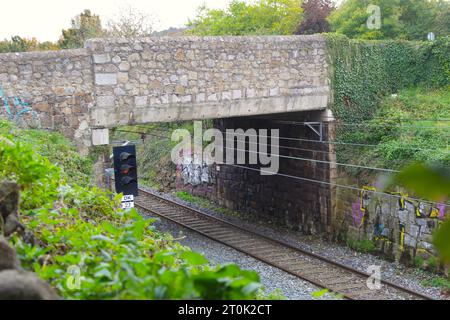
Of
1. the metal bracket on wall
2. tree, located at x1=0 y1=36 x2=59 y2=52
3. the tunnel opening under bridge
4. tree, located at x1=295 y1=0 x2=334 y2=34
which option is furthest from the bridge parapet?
tree, located at x1=0 y1=36 x2=59 y2=52

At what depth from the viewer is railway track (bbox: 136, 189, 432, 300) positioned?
11977 millimetres

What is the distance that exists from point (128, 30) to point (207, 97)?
1877 centimetres

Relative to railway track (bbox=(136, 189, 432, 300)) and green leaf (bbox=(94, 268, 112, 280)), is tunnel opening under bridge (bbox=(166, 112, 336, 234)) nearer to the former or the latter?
railway track (bbox=(136, 189, 432, 300))

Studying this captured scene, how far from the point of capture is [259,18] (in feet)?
105

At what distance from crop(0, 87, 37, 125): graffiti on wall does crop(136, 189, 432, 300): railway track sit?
656 cm

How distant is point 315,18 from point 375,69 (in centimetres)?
1041

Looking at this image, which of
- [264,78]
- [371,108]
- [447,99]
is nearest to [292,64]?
[264,78]

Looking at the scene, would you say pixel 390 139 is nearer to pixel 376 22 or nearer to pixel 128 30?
pixel 376 22

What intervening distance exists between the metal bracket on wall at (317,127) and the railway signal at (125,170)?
23.6ft

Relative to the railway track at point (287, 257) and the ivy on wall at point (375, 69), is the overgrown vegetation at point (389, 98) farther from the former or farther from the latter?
the railway track at point (287, 257)

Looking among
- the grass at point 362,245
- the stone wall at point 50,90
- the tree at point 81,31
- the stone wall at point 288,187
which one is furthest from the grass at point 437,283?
the tree at point 81,31

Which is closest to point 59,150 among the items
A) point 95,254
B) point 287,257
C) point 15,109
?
point 15,109

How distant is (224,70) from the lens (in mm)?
14023

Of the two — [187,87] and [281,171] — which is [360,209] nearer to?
Answer: [281,171]
